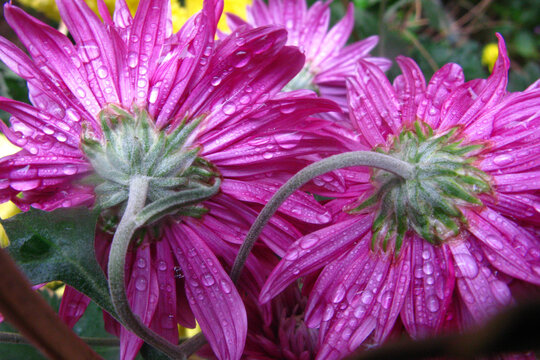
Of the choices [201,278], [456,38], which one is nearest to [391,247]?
[201,278]

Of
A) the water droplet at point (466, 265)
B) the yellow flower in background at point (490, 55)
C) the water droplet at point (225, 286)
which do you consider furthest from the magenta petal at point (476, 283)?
the yellow flower in background at point (490, 55)

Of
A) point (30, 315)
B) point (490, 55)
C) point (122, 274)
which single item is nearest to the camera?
point (30, 315)

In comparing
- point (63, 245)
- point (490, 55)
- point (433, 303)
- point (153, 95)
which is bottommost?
point (433, 303)

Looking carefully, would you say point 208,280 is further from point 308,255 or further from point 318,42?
point 318,42

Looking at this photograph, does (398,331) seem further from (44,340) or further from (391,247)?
(44,340)

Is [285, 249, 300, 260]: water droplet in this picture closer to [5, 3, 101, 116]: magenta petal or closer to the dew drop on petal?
the dew drop on petal

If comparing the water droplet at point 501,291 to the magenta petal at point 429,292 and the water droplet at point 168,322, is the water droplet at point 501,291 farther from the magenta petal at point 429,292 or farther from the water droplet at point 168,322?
the water droplet at point 168,322

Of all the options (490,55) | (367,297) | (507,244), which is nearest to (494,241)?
(507,244)
